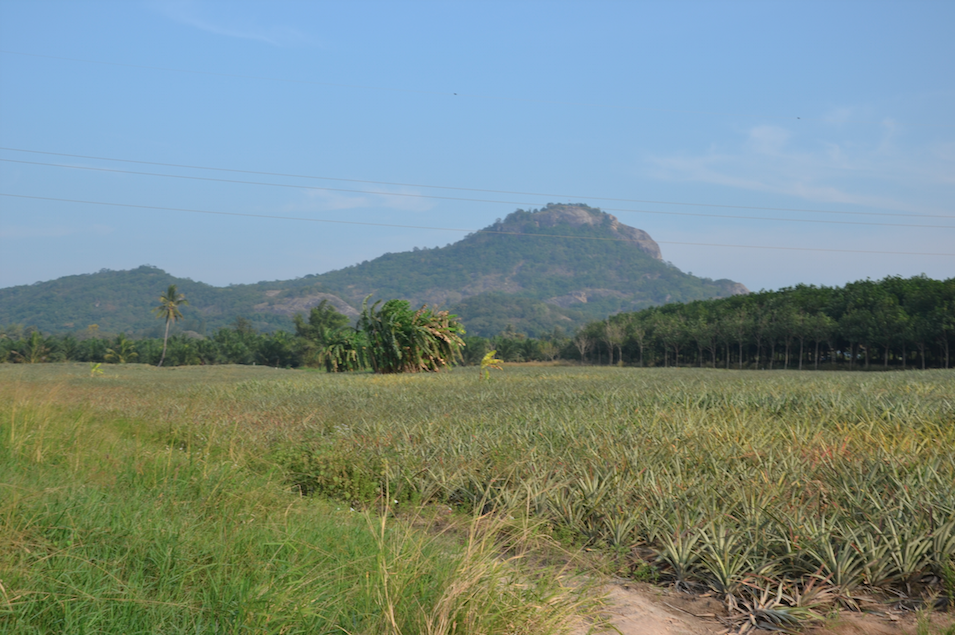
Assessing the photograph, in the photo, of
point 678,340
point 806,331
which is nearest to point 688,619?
point 806,331

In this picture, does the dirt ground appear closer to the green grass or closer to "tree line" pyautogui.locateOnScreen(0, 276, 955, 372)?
the green grass

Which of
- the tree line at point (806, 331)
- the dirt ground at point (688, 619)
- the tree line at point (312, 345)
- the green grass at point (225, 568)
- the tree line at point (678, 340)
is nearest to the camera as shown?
the green grass at point (225, 568)

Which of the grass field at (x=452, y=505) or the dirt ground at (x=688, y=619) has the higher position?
the grass field at (x=452, y=505)

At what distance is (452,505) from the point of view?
5523mm

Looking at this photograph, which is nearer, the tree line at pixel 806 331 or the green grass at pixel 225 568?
the green grass at pixel 225 568

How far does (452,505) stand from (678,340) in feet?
238

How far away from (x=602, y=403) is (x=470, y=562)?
7.25m

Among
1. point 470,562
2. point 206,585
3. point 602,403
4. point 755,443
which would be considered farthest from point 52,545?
point 602,403

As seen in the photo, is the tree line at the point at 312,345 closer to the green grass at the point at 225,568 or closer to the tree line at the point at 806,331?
the green grass at the point at 225,568

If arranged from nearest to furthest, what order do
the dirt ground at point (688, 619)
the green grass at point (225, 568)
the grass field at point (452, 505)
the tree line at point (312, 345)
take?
the green grass at point (225, 568) < the grass field at point (452, 505) < the dirt ground at point (688, 619) < the tree line at point (312, 345)

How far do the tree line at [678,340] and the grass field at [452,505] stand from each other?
17.2m

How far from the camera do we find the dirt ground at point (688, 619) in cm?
316

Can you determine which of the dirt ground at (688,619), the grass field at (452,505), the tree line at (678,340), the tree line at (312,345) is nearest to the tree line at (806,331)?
the tree line at (678,340)

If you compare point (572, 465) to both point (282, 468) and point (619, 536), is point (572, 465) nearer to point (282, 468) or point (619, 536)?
point (619, 536)
